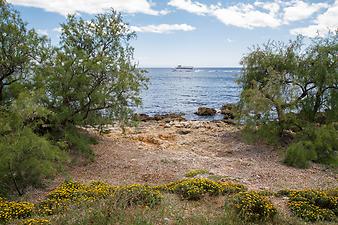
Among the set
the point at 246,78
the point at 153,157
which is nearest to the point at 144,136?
the point at 153,157

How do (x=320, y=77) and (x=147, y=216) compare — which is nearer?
(x=147, y=216)

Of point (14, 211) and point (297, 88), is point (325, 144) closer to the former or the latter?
point (297, 88)

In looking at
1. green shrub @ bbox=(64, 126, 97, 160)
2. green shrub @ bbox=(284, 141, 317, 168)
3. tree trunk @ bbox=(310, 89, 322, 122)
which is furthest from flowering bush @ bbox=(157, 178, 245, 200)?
tree trunk @ bbox=(310, 89, 322, 122)

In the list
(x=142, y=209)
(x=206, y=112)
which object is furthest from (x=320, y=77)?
(x=206, y=112)

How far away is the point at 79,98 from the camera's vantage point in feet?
57.2

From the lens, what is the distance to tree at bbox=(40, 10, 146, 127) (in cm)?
1700

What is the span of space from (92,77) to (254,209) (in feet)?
36.4

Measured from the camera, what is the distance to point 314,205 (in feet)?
31.9

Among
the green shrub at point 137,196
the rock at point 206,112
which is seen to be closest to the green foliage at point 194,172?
the green shrub at point 137,196

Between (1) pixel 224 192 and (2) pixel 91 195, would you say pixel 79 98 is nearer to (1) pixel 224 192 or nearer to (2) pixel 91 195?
(2) pixel 91 195

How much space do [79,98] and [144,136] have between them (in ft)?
24.2

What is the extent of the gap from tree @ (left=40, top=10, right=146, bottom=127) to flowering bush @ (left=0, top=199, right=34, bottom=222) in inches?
314

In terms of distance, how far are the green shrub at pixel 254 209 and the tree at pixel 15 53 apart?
1198 centimetres

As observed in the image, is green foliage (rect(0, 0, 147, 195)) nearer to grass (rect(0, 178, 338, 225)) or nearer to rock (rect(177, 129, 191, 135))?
grass (rect(0, 178, 338, 225))
